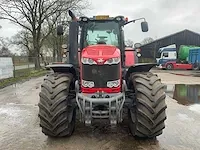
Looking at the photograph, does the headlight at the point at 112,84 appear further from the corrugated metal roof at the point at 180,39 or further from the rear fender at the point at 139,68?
the corrugated metal roof at the point at 180,39

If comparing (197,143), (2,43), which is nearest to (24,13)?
(2,43)

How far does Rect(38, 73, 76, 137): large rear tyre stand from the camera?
15.9 ft

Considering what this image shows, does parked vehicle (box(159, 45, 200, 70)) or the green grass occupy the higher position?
parked vehicle (box(159, 45, 200, 70))

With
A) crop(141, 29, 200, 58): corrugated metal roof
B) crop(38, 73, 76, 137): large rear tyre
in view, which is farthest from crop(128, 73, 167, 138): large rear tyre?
crop(141, 29, 200, 58): corrugated metal roof

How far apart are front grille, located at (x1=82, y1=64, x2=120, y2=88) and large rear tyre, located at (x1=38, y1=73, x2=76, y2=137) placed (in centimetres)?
50

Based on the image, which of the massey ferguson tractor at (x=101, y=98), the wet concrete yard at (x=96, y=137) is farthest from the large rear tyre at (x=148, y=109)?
the wet concrete yard at (x=96, y=137)

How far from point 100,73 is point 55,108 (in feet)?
3.41

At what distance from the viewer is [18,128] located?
601 cm

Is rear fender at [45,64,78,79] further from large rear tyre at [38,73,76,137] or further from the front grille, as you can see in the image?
the front grille

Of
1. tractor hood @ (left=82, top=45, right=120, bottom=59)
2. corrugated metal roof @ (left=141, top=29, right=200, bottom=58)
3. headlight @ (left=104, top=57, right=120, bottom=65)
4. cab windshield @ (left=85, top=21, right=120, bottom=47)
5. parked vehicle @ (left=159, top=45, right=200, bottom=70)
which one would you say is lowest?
parked vehicle @ (left=159, top=45, right=200, bottom=70)

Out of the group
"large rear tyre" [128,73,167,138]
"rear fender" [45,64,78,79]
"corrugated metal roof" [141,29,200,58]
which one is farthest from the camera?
"corrugated metal roof" [141,29,200,58]

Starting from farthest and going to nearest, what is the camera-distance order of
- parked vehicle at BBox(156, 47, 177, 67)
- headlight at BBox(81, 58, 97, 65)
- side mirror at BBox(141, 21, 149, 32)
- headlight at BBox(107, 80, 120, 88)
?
parked vehicle at BBox(156, 47, 177, 67) → side mirror at BBox(141, 21, 149, 32) → headlight at BBox(107, 80, 120, 88) → headlight at BBox(81, 58, 97, 65)

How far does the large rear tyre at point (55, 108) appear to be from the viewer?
4852 mm

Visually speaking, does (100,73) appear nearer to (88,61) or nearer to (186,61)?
(88,61)
